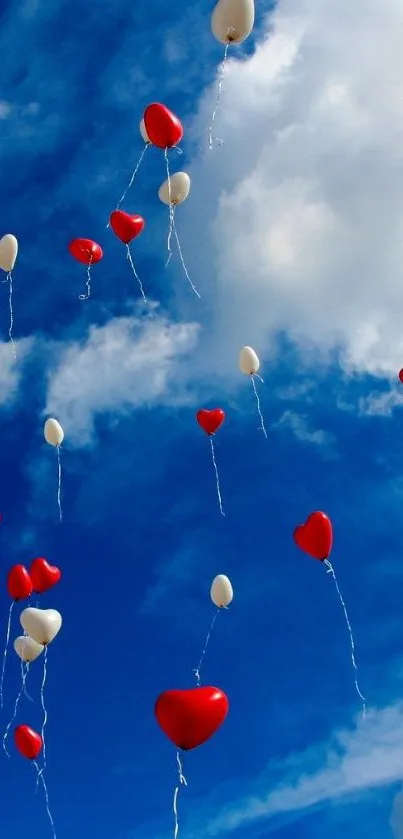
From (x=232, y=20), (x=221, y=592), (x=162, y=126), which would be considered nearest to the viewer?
(x=232, y=20)

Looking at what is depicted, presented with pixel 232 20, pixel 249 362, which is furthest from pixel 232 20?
pixel 249 362

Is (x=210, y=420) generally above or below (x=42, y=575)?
above

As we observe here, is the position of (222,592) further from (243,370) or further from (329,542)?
(243,370)

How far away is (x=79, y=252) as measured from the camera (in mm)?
12562

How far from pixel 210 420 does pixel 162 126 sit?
5.07m

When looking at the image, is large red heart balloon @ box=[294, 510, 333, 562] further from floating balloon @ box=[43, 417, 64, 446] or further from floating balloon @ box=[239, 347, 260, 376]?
floating balloon @ box=[43, 417, 64, 446]

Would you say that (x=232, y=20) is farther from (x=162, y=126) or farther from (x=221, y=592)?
(x=221, y=592)

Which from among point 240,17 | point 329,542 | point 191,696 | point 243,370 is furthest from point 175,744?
point 240,17

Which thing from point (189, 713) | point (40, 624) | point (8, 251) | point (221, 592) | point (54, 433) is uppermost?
point (8, 251)

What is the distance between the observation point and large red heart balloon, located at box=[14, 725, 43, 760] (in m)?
12.0

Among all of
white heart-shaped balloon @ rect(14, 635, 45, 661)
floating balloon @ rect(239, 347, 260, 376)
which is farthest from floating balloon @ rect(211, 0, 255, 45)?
white heart-shaped balloon @ rect(14, 635, 45, 661)

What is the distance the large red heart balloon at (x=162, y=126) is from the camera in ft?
35.8

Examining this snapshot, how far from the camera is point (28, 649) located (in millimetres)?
12078

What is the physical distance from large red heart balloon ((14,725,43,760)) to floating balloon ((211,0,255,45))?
31.9ft
